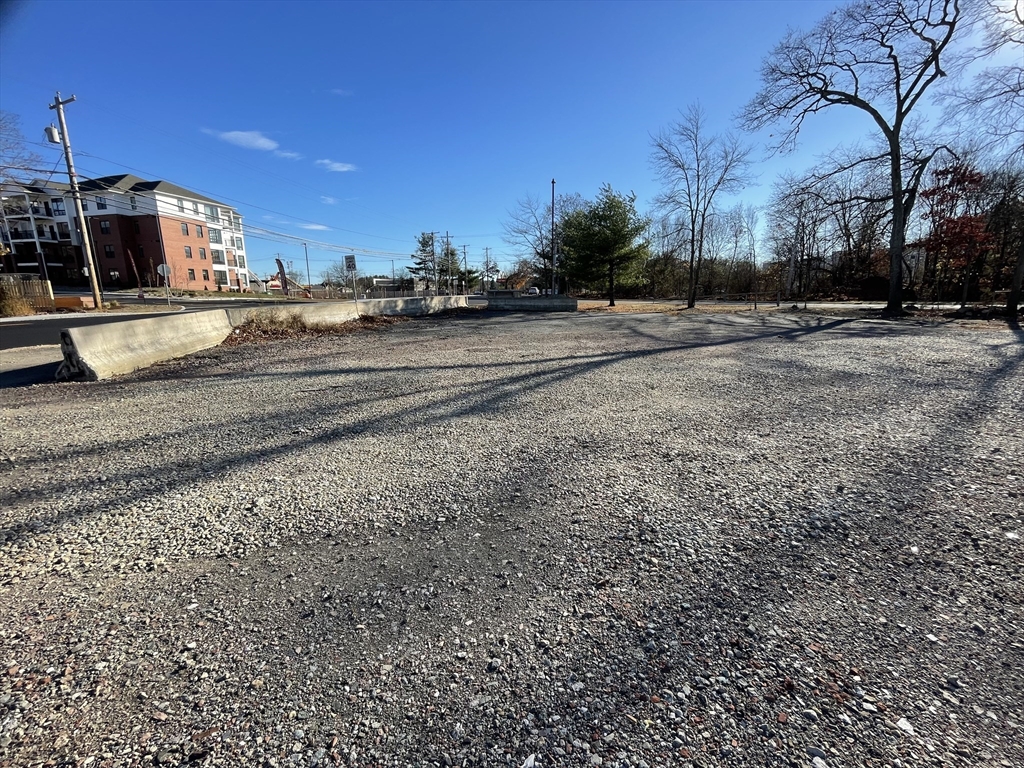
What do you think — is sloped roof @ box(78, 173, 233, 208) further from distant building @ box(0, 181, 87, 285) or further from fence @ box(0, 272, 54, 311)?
fence @ box(0, 272, 54, 311)

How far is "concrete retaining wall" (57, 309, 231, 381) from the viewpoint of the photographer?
6535 mm

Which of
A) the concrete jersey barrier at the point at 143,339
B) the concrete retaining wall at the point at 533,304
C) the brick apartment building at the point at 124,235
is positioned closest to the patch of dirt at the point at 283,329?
the concrete jersey barrier at the point at 143,339

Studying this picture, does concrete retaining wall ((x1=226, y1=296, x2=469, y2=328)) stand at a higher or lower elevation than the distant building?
lower

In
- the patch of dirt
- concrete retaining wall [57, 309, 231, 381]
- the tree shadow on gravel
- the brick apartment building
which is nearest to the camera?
the tree shadow on gravel

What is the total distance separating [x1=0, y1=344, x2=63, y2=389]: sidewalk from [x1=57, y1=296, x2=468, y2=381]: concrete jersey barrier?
→ 0.58 metres

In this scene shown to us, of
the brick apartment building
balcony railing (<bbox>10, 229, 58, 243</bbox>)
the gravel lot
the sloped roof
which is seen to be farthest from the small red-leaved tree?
balcony railing (<bbox>10, 229, 58, 243</bbox>)

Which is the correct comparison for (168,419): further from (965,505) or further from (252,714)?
(965,505)

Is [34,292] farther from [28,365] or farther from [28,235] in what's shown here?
[28,235]

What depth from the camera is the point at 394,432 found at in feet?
14.2

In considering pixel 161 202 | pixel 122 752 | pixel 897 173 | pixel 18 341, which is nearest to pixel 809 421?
pixel 122 752

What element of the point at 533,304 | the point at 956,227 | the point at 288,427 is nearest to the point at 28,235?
the point at 533,304

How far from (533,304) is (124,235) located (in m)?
57.7

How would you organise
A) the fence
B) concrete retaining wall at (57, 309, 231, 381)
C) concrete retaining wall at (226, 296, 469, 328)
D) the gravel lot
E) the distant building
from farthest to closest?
1. the distant building
2. the fence
3. concrete retaining wall at (226, 296, 469, 328)
4. concrete retaining wall at (57, 309, 231, 381)
5. the gravel lot

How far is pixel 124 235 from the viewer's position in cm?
5288
